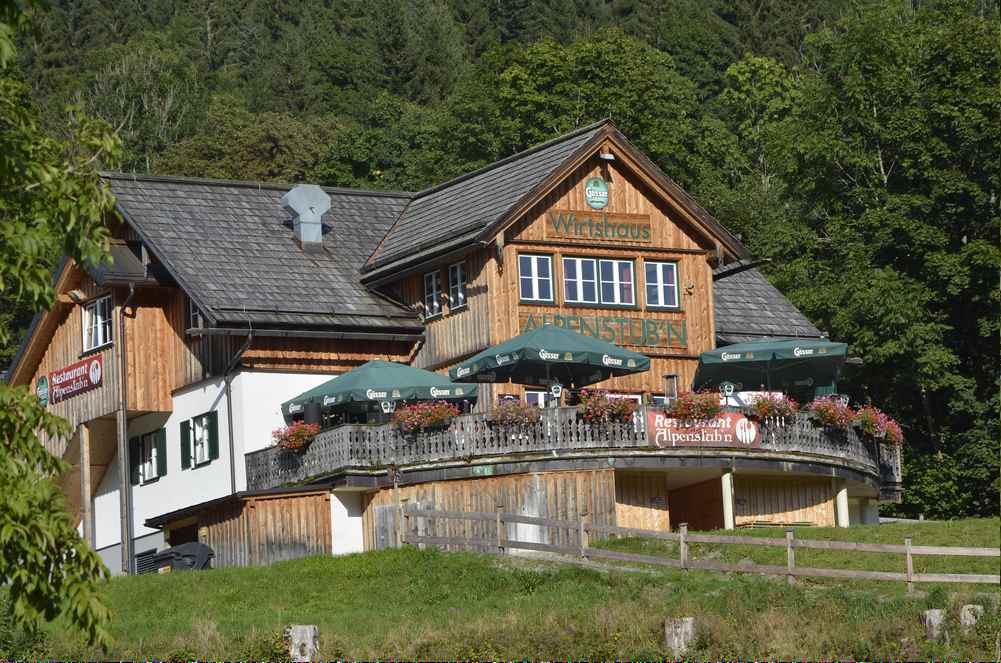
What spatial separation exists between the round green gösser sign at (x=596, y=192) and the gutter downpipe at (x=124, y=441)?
1086 cm

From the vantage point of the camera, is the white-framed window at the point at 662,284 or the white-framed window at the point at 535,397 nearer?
the white-framed window at the point at 535,397

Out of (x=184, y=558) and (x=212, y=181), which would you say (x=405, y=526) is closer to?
(x=184, y=558)

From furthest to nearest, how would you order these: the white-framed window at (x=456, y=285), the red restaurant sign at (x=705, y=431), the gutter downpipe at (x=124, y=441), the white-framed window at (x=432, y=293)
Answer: the white-framed window at (x=432, y=293)
the gutter downpipe at (x=124, y=441)
the white-framed window at (x=456, y=285)
the red restaurant sign at (x=705, y=431)

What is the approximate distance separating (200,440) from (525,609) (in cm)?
1806

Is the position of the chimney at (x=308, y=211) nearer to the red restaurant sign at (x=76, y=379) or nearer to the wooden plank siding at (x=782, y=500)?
the red restaurant sign at (x=76, y=379)

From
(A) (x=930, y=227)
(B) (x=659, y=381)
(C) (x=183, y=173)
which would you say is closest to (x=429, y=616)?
(B) (x=659, y=381)

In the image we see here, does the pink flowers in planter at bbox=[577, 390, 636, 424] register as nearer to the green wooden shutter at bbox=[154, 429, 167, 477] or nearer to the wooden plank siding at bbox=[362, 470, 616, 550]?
the wooden plank siding at bbox=[362, 470, 616, 550]

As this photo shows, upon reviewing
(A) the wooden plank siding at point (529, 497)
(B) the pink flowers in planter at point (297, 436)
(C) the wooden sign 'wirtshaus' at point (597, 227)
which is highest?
(C) the wooden sign 'wirtshaus' at point (597, 227)

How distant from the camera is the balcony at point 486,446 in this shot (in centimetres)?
4316

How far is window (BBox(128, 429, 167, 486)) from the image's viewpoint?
5100cm

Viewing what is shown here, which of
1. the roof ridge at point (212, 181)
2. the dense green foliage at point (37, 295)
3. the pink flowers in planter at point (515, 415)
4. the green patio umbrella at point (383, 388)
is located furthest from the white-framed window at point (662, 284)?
the dense green foliage at point (37, 295)

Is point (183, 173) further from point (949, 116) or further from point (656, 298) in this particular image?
point (656, 298)

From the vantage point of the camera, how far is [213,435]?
4884 cm

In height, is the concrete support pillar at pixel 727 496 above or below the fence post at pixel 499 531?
above
